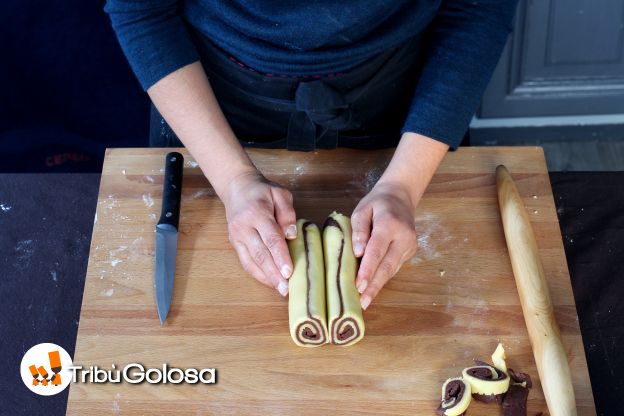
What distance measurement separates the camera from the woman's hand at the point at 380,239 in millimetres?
1062

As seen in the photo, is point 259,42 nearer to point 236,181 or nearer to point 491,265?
point 236,181

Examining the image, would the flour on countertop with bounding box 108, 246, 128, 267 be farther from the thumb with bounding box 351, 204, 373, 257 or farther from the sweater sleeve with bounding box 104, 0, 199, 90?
the thumb with bounding box 351, 204, 373, 257

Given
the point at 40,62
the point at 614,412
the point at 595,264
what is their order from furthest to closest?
the point at 40,62 → the point at 595,264 → the point at 614,412

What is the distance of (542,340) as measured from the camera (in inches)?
39.7

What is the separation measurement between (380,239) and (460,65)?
338 mm

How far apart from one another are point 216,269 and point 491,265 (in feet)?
1.46

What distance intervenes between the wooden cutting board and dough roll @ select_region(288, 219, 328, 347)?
0.03 metres

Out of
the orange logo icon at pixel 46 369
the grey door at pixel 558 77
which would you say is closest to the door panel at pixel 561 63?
the grey door at pixel 558 77

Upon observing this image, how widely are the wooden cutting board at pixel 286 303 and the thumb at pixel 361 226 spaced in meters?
0.08

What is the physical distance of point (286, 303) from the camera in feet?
3.58

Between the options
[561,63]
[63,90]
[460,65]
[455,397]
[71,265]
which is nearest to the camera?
[455,397]

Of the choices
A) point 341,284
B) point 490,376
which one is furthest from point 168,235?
point 490,376

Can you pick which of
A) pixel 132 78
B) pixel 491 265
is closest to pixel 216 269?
pixel 491 265

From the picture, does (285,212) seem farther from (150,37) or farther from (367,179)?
(150,37)
